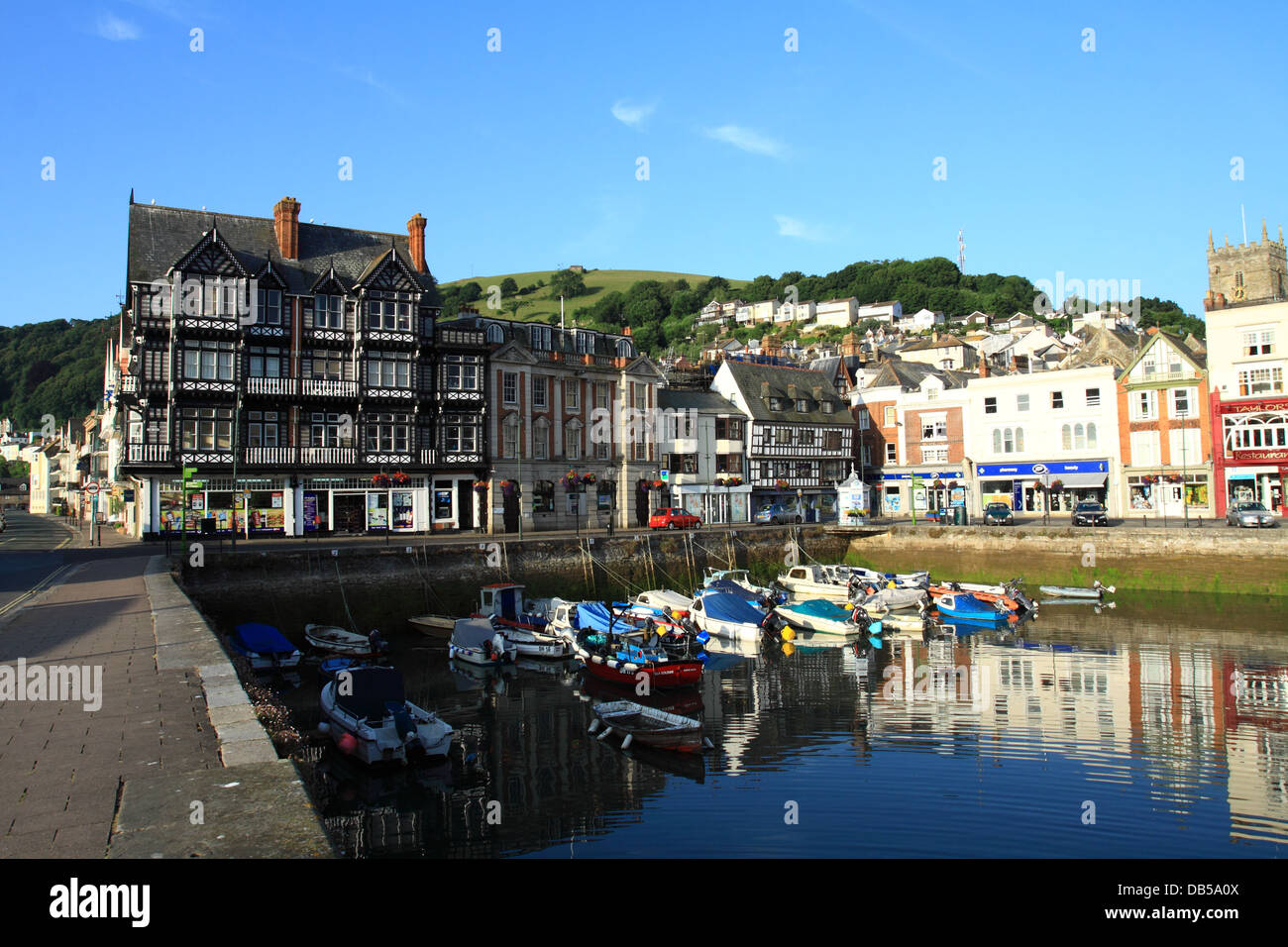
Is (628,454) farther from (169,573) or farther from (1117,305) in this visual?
(1117,305)

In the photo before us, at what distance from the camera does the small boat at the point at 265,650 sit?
32312mm

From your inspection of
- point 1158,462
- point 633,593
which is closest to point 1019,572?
point 1158,462

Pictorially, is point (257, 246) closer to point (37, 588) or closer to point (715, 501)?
point (37, 588)

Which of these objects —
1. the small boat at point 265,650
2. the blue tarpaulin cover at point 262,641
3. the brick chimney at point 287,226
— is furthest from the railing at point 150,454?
the small boat at point 265,650

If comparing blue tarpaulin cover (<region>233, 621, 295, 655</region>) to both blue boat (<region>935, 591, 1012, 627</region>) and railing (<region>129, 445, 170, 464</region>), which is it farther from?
blue boat (<region>935, 591, 1012, 627</region>)

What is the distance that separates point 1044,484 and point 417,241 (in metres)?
51.7

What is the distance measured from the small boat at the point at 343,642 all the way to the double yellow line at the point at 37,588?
32.6 feet

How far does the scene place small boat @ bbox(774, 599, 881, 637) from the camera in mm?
42688

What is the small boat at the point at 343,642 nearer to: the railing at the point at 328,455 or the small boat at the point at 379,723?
the small boat at the point at 379,723

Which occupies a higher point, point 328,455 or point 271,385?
point 271,385

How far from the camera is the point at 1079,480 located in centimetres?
6500

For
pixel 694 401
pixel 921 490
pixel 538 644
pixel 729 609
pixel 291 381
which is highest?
pixel 694 401

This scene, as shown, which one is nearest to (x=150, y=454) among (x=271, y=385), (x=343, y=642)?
(x=271, y=385)
